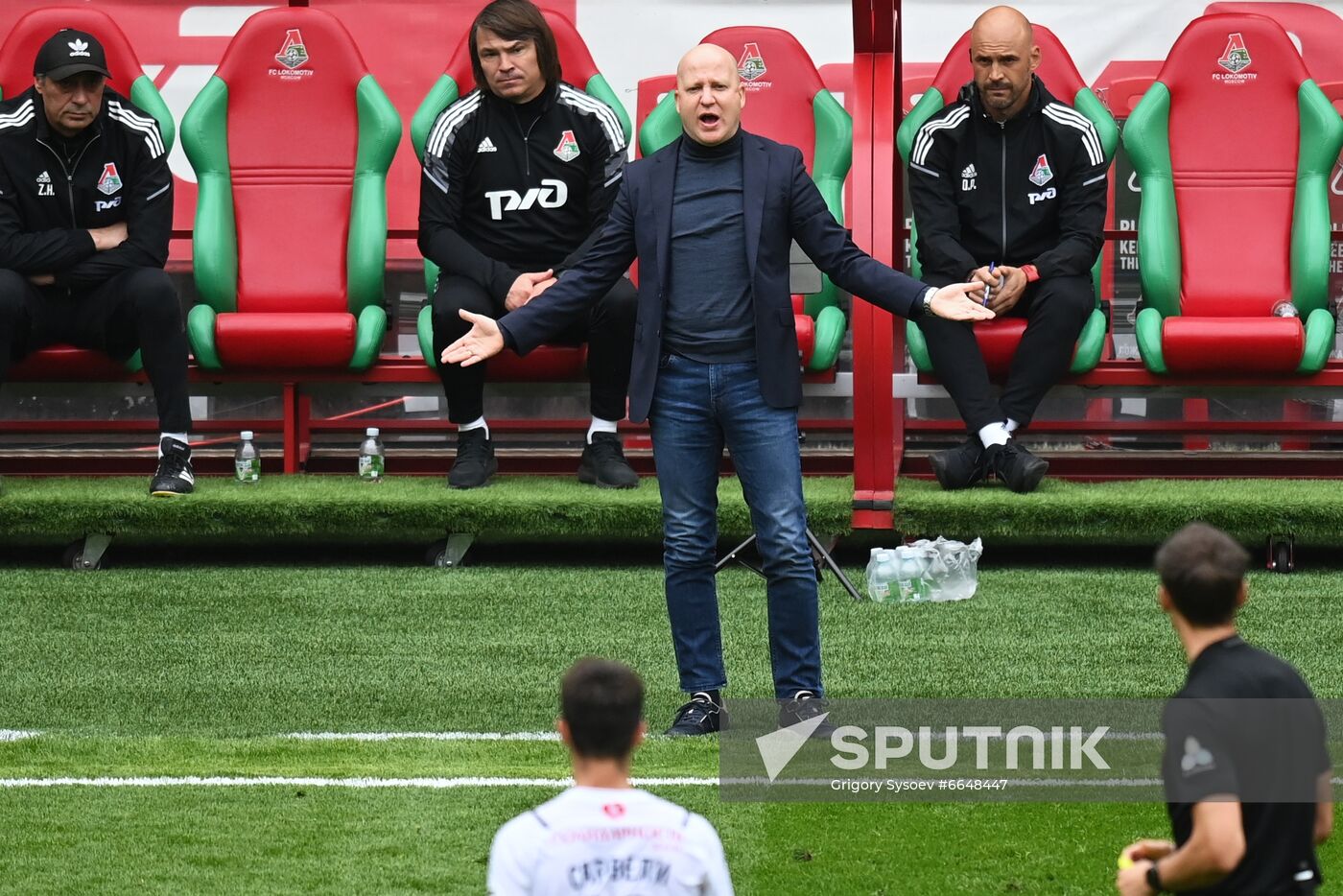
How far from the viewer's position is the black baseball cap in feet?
21.5

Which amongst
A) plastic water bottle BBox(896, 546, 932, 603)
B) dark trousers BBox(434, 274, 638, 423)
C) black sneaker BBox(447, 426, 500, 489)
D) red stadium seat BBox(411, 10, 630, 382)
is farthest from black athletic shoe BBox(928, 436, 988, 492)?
black sneaker BBox(447, 426, 500, 489)

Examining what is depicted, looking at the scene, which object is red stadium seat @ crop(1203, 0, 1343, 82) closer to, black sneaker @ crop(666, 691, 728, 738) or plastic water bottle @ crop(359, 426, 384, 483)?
plastic water bottle @ crop(359, 426, 384, 483)

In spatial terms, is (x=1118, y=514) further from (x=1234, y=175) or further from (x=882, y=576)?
(x=1234, y=175)

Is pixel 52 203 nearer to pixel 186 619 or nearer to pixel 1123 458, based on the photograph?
pixel 186 619

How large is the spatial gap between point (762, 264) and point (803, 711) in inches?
39.9

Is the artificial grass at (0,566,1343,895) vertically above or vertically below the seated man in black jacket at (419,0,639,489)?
below

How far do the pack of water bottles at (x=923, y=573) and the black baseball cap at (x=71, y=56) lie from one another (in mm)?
3199

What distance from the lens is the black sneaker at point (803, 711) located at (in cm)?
426

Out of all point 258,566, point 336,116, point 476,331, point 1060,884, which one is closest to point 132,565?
point 258,566

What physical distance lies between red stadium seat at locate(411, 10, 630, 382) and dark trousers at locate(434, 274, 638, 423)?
5.0 inches

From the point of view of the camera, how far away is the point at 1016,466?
636 cm

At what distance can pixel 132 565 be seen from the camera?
6621mm

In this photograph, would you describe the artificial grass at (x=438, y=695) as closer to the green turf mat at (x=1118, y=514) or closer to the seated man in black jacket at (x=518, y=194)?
the green turf mat at (x=1118, y=514)

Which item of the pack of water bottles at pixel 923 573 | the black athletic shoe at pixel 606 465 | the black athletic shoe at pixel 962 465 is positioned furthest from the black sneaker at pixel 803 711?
the black athletic shoe at pixel 606 465
